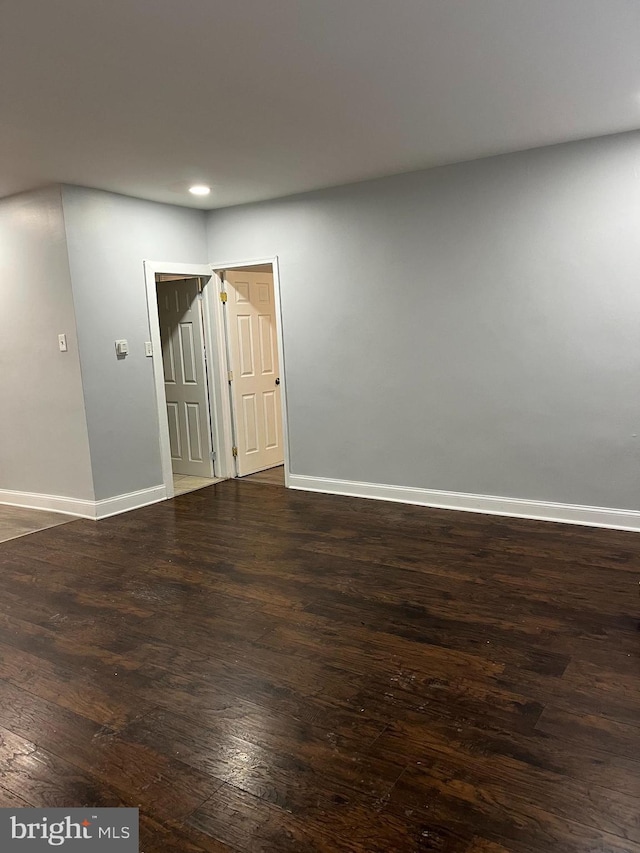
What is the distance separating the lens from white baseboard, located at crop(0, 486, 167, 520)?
4.95 m

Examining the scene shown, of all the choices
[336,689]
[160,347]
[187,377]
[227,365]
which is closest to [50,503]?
[160,347]

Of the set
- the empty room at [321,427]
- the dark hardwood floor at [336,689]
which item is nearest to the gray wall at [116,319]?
the empty room at [321,427]

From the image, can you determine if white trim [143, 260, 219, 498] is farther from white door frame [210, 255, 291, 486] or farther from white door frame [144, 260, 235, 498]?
white door frame [210, 255, 291, 486]

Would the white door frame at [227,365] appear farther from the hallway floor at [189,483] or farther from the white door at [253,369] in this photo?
the hallway floor at [189,483]

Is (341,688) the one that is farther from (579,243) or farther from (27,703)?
(579,243)

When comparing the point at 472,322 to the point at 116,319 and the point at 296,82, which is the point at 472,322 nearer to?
the point at 296,82

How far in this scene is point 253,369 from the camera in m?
6.32

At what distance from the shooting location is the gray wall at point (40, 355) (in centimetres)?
468

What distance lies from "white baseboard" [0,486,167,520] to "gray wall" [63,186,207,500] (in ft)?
0.25

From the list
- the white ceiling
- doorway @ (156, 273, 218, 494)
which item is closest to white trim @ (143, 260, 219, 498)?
doorway @ (156, 273, 218, 494)

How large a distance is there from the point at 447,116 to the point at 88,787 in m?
3.51

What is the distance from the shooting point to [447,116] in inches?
134

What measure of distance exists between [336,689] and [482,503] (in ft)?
8.52

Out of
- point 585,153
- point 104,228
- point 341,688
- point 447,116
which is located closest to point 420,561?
point 341,688
